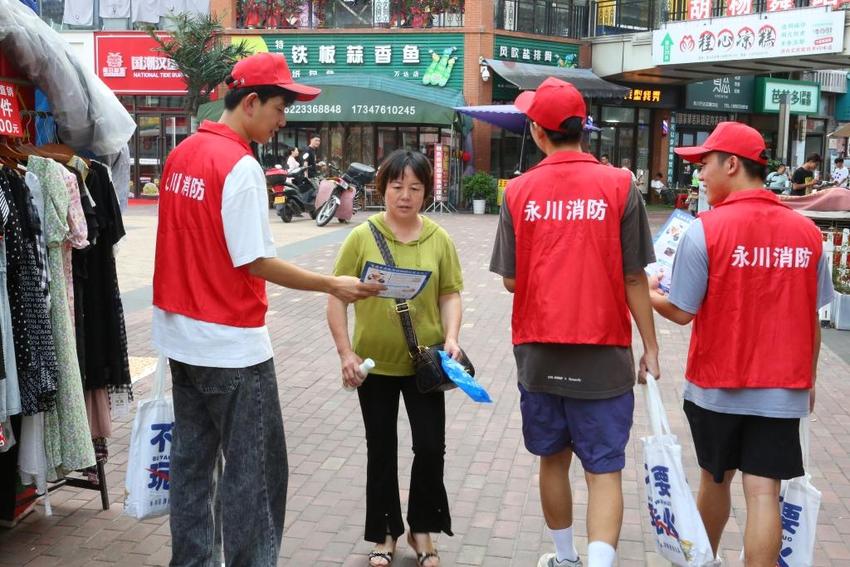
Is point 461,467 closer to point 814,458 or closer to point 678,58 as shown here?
point 814,458

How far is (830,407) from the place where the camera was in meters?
6.31

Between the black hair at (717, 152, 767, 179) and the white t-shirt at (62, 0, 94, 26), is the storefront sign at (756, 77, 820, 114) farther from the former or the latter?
the black hair at (717, 152, 767, 179)

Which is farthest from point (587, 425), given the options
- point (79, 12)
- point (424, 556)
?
point (79, 12)

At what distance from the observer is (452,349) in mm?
3508

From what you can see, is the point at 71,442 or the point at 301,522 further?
the point at 301,522

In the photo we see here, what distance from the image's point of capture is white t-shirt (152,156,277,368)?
2.84 m

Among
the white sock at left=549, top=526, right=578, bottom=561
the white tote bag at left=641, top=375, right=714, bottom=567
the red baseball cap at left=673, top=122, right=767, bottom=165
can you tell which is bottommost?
the white sock at left=549, top=526, right=578, bottom=561

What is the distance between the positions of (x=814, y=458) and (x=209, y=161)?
4.02 m

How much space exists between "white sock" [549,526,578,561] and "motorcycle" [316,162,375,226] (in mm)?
→ 14828

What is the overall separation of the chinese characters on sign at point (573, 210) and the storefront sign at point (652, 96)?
25.3 metres

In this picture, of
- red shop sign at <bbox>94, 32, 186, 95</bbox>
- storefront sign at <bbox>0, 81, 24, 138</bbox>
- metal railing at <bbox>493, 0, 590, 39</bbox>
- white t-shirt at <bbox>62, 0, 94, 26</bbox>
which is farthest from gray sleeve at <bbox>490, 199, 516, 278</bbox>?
white t-shirt at <bbox>62, 0, 94, 26</bbox>

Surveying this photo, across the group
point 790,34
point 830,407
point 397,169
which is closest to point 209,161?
point 397,169

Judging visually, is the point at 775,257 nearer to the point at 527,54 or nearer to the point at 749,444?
the point at 749,444

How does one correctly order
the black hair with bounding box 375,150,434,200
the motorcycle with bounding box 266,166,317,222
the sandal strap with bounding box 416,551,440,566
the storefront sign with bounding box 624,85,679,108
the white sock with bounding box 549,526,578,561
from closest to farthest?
the white sock with bounding box 549,526,578,561 → the black hair with bounding box 375,150,434,200 → the sandal strap with bounding box 416,551,440,566 → the motorcycle with bounding box 266,166,317,222 → the storefront sign with bounding box 624,85,679,108
